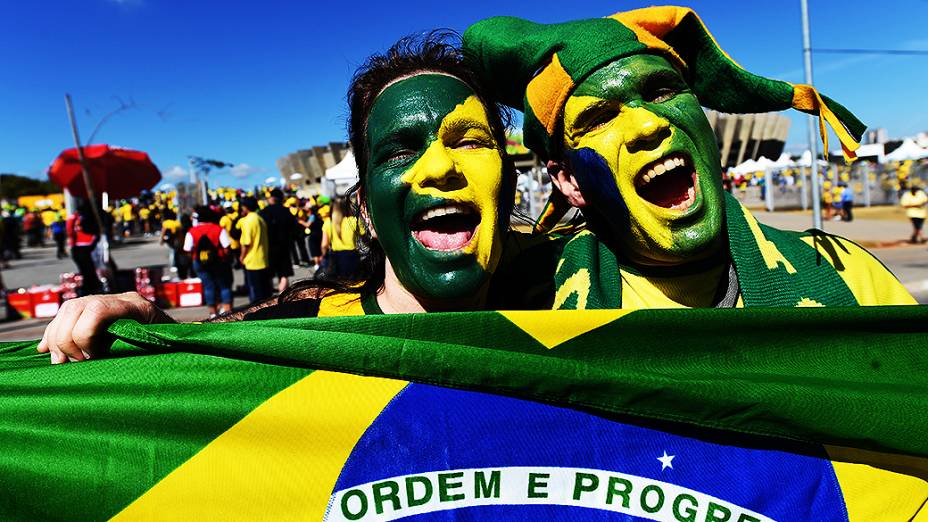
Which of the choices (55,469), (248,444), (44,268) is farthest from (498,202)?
(44,268)

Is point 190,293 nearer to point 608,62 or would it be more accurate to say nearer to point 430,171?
point 430,171

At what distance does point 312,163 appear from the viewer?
1166 inches

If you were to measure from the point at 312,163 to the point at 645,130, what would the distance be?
29402mm

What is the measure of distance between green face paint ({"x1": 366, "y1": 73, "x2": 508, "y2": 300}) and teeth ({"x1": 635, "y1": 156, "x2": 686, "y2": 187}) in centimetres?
38

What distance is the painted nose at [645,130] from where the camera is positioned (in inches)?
62.5

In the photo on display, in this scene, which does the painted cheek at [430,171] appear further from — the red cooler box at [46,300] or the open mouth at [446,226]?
the red cooler box at [46,300]

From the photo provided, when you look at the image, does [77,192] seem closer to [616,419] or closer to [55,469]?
[55,469]

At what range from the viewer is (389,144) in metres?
1.67

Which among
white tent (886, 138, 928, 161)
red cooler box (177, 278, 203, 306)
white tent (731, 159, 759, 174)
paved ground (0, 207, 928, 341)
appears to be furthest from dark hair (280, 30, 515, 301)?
white tent (886, 138, 928, 161)

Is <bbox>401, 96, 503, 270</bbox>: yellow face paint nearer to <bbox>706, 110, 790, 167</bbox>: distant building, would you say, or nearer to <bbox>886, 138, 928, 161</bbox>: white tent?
<bbox>706, 110, 790, 167</bbox>: distant building

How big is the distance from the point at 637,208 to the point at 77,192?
1009cm

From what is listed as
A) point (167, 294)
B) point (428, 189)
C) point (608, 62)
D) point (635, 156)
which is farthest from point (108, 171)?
point (635, 156)

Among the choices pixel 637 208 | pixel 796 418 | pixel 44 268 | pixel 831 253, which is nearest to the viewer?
pixel 796 418

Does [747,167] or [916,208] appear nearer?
[916,208]
